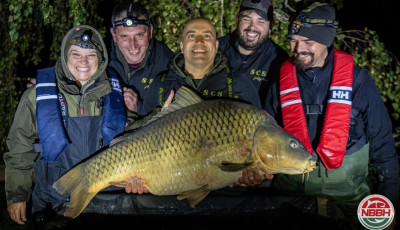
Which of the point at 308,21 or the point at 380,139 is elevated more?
the point at 308,21

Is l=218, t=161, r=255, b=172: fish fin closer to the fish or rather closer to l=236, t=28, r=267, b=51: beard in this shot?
the fish

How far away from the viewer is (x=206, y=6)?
3.79m

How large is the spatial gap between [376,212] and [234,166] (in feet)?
3.16

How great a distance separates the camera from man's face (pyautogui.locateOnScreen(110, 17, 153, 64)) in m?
3.05

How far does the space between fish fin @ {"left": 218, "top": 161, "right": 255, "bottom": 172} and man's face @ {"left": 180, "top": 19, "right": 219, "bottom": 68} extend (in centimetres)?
72

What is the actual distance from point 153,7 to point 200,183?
2.46m

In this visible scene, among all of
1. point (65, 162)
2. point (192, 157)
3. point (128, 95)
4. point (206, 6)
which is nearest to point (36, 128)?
point (65, 162)

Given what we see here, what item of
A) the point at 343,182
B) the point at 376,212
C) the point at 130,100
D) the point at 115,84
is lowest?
the point at 376,212

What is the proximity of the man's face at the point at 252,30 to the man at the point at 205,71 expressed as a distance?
56 cm

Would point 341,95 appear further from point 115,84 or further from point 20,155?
point 20,155

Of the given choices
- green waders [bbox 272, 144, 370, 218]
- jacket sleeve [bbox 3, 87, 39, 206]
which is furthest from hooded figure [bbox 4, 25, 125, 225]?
green waders [bbox 272, 144, 370, 218]

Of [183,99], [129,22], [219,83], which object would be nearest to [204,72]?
[219,83]

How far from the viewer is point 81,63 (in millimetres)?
2463

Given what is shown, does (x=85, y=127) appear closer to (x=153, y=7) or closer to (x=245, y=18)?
→ (x=245, y=18)
